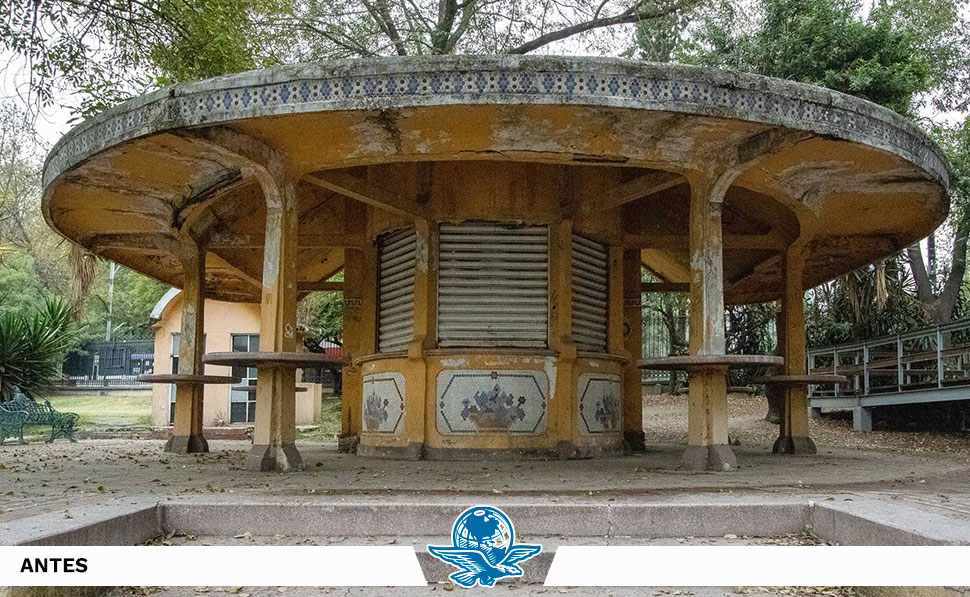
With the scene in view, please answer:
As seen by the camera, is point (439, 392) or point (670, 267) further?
point (670, 267)

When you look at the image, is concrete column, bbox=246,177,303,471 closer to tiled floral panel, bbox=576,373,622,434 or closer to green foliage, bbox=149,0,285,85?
tiled floral panel, bbox=576,373,622,434

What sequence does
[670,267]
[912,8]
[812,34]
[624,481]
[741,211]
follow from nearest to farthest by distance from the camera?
[624,481] → [741,211] → [670,267] → [812,34] → [912,8]

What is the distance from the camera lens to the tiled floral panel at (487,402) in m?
9.58

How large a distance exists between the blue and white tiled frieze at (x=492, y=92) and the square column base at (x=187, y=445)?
5.18 meters

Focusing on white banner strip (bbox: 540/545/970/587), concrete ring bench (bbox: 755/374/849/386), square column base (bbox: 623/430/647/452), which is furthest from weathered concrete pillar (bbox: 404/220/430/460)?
white banner strip (bbox: 540/545/970/587)

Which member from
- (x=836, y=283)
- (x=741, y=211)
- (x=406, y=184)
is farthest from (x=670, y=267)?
(x=836, y=283)

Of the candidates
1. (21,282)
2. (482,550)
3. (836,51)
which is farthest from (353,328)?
(21,282)

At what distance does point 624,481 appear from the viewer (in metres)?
7.17

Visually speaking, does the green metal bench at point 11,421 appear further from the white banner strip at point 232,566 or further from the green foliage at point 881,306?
the green foliage at point 881,306

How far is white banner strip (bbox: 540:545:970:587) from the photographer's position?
14.6ft

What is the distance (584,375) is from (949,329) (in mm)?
8344

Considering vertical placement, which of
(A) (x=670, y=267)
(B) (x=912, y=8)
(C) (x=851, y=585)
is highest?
(B) (x=912, y=8)

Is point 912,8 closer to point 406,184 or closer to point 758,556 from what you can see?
point 406,184

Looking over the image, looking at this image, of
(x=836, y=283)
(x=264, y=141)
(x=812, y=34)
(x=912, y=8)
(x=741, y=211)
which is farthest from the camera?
(x=836, y=283)
